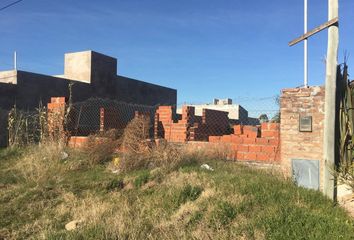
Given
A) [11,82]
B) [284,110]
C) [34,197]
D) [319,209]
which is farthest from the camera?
[11,82]

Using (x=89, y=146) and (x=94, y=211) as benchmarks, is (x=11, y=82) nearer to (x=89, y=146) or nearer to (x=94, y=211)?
(x=89, y=146)

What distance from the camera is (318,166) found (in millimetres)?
7590

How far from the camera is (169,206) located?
6.30m

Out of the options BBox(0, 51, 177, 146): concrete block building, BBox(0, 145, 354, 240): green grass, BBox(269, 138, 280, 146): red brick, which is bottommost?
BBox(0, 145, 354, 240): green grass

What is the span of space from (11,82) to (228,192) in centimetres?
1177

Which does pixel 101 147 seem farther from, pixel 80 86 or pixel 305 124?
pixel 80 86

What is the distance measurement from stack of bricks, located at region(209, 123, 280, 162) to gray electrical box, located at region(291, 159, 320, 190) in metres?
1.04

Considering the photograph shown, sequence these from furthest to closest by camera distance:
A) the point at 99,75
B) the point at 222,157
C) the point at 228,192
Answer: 1. the point at 99,75
2. the point at 222,157
3. the point at 228,192

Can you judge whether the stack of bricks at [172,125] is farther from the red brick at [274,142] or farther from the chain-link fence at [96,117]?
the red brick at [274,142]

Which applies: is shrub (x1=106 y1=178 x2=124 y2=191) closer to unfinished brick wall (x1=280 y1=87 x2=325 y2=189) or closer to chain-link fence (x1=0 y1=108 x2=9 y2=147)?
unfinished brick wall (x1=280 y1=87 x2=325 y2=189)

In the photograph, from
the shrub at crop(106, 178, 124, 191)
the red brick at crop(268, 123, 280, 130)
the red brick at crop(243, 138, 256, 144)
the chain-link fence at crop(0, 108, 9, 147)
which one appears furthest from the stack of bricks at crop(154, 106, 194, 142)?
the chain-link fence at crop(0, 108, 9, 147)

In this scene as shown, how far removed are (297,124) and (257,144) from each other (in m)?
1.41

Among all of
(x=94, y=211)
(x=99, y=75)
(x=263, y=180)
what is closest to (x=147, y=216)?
(x=94, y=211)

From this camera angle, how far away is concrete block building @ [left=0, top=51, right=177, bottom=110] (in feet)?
51.4
